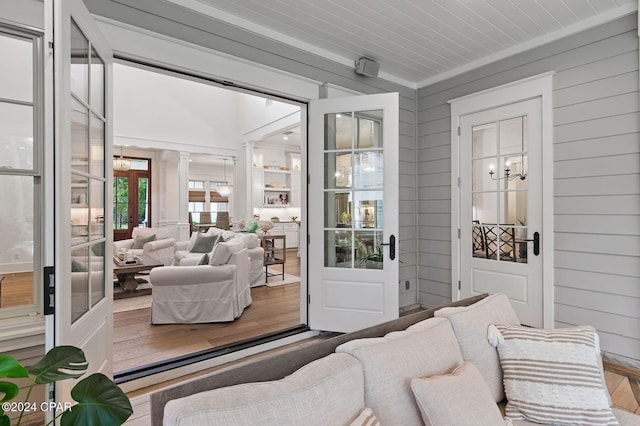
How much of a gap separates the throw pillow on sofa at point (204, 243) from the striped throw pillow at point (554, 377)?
4.88 m

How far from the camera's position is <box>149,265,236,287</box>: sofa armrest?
3.57 meters

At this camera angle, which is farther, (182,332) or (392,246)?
(182,332)

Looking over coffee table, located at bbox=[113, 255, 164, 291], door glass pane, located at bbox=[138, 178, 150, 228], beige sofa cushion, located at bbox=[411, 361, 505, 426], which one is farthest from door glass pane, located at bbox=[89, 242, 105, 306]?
door glass pane, located at bbox=[138, 178, 150, 228]

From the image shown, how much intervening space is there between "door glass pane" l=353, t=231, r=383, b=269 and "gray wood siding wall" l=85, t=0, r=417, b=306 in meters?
0.93

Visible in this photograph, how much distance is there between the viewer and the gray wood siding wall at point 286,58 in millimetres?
2320

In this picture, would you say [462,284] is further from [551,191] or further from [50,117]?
[50,117]

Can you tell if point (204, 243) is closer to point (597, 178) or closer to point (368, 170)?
point (368, 170)

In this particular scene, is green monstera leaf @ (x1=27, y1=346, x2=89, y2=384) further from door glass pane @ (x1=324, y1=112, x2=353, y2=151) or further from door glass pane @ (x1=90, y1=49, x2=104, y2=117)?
door glass pane @ (x1=324, y1=112, x2=353, y2=151)

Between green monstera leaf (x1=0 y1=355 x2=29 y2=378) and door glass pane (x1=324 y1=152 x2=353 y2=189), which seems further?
door glass pane (x1=324 y1=152 x2=353 y2=189)

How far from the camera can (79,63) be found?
1.69 metres

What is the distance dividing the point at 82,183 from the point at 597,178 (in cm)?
365

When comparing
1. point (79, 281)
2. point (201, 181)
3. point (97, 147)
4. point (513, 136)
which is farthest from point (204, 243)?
point (201, 181)

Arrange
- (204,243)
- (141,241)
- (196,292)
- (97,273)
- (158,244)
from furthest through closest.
→ (141,241) < (158,244) < (204,243) < (196,292) < (97,273)

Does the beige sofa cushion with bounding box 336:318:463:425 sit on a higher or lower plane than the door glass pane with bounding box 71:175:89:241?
lower
